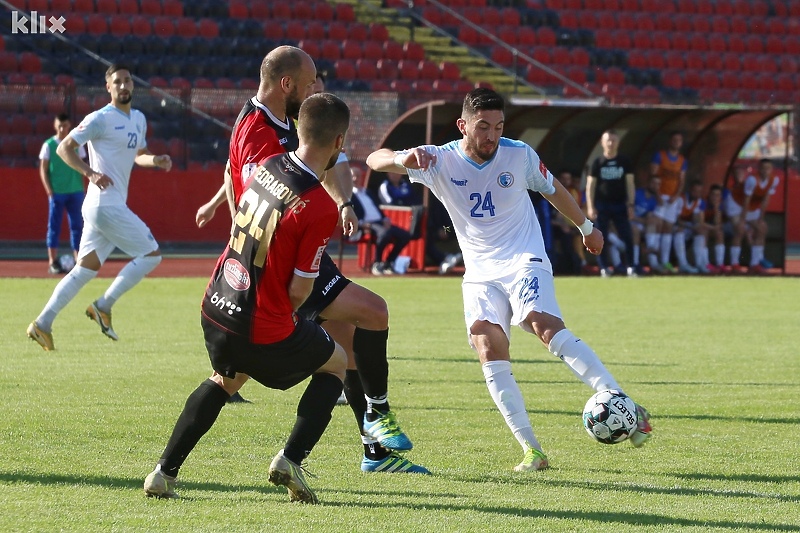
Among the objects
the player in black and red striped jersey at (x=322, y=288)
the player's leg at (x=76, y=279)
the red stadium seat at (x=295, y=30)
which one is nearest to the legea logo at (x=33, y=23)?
the red stadium seat at (x=295, y=30)

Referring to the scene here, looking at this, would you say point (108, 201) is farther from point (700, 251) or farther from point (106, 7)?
point (106, 7)

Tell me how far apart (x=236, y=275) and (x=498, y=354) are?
1709 mm

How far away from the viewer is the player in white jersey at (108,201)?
31.6ft

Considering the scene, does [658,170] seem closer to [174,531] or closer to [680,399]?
[680,399]

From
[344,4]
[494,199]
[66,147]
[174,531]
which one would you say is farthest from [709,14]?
[174,531]

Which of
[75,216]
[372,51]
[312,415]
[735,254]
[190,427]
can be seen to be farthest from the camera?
[372,51]

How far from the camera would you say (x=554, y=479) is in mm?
5574

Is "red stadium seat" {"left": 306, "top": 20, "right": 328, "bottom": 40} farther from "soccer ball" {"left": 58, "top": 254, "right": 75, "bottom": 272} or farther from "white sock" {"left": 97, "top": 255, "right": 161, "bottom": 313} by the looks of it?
"white sock" {"left": 97, "top": 255, "right": 161, "bottom": 313}

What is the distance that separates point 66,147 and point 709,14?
2732cm

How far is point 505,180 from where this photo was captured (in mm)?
6215

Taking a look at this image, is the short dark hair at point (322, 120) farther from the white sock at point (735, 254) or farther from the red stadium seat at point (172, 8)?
the red stadium seat at point (172, 8)

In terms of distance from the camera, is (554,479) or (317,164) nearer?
(317,164)

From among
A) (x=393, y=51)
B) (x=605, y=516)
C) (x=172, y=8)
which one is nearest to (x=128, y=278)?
(x=605, y=516)

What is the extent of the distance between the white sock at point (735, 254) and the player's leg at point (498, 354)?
14.8m
